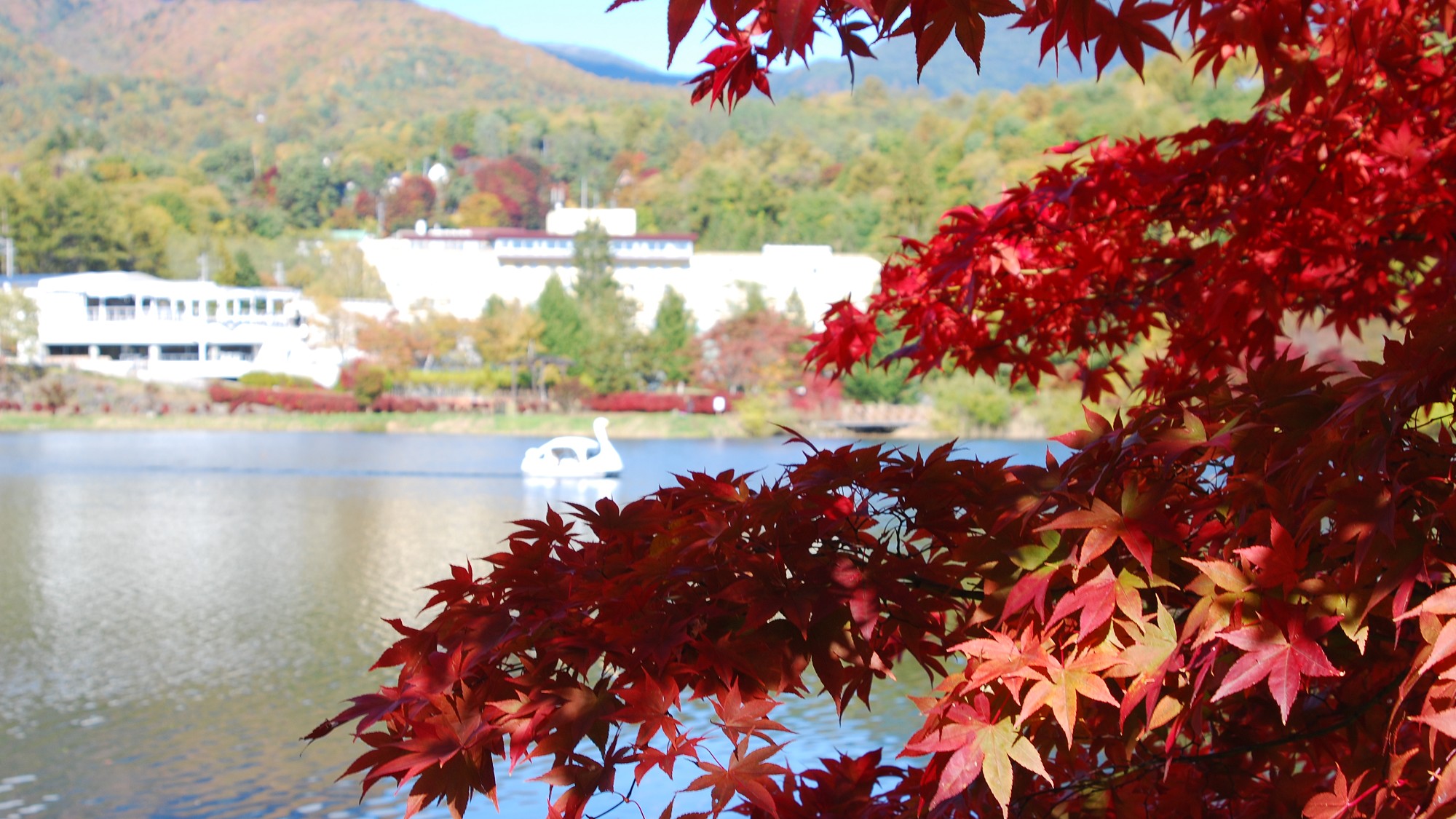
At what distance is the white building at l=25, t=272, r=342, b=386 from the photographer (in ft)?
119

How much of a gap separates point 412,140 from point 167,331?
171 ft

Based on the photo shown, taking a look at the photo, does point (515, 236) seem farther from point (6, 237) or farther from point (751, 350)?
point (6, 237)

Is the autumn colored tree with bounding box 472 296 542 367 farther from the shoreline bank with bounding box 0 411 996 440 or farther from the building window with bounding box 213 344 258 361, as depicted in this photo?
the building window with bounding box 213 344 258 361

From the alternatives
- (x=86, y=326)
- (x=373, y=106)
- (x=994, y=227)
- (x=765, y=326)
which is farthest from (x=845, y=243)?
(x=373, y=106)

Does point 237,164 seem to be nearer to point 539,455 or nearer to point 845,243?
point 845,243

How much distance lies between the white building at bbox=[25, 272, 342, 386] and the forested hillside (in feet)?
13.0

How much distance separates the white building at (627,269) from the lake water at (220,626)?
78.9 ft

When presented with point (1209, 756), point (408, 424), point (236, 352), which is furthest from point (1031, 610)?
point (236, 352)

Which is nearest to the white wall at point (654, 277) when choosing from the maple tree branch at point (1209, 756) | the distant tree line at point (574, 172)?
the distant tree line at point (574, 172)

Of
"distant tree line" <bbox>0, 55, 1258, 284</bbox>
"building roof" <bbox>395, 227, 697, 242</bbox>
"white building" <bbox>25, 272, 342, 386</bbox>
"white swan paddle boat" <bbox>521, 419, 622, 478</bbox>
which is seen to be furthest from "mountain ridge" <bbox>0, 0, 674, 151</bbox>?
"white swan paddle boat" <bbox>521, 419, 622, 478</bbox>

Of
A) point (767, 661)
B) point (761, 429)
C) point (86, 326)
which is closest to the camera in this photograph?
point (767, 661)

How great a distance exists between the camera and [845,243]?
155 feet

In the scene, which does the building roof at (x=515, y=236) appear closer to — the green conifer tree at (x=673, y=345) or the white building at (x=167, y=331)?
the white building at (x=167, y=331)

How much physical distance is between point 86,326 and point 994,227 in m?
40.4
